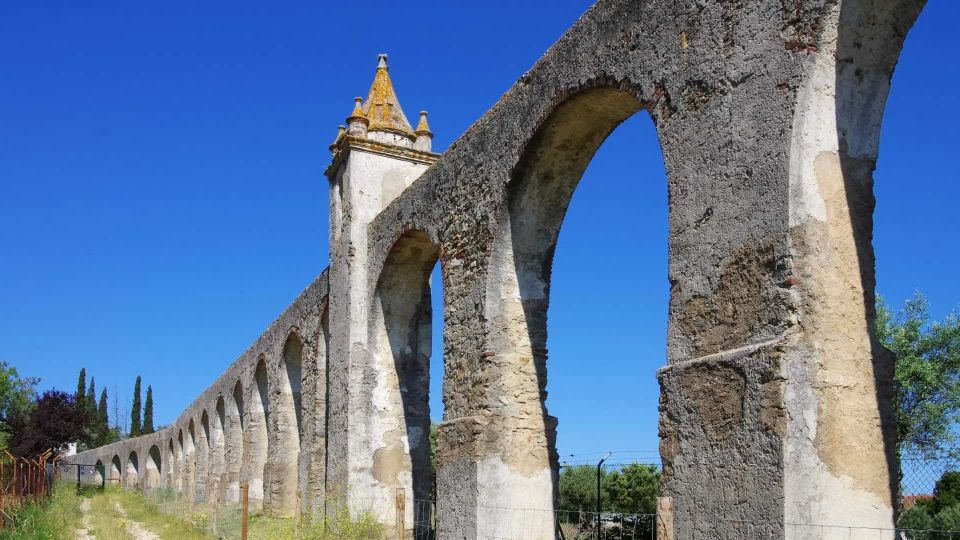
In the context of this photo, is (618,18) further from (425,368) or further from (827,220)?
(425,368)

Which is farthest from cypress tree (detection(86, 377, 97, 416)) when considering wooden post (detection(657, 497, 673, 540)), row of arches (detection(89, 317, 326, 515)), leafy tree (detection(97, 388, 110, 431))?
wooden post (detection(657, 497, 673, 540))

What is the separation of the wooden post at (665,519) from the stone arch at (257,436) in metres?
16.4

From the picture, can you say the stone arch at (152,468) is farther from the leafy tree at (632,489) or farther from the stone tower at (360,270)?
the stone tower at (360,270)

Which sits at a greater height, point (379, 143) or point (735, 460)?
point (379, 143)

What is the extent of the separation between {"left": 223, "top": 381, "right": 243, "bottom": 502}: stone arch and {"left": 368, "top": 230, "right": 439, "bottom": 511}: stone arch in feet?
40.0

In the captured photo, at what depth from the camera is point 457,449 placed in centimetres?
859

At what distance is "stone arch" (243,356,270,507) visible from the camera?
2075 centimetres

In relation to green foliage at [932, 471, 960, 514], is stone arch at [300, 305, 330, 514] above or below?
above

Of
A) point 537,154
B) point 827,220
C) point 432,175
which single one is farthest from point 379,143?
point 827,220

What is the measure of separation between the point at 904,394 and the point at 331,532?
40.5 feet

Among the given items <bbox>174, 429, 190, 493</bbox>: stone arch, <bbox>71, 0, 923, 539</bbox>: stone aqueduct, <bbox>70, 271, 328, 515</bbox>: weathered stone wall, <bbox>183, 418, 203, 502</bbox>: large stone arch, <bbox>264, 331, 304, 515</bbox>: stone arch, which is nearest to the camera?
<bbox>71, 0, 923, 539</bbox>: stone aqueduct

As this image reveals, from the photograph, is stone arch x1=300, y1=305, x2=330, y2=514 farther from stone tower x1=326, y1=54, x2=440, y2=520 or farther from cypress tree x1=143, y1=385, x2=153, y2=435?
cypress tree x1=143, y1=385, x2=153, y2=435

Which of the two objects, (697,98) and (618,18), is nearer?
(697,98)

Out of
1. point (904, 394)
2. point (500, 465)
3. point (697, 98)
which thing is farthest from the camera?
point (904, 394)
